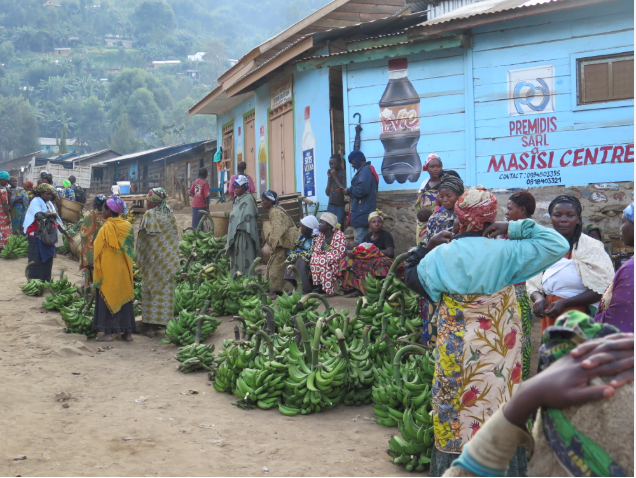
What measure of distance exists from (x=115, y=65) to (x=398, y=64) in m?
123

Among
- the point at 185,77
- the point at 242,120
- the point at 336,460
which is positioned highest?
the point at 185,77

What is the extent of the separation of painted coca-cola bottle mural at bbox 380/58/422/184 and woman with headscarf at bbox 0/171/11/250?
8.03 m

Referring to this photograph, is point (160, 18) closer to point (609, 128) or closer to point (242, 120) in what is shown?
point (242, 120)

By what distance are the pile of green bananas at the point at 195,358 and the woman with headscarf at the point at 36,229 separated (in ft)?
15.0

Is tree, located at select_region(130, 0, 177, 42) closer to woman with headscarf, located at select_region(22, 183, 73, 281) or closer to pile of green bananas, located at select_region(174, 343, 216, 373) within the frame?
woman with headscarf, located at select_region(22, 183, 73, 281)

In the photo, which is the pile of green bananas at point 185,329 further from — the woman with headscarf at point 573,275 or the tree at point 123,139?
the tree at point 123,139

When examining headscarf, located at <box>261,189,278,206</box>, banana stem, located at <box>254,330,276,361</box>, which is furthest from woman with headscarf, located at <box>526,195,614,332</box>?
headscarf, located at <box>261,189,278,206</box>

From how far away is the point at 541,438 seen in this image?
1353mm

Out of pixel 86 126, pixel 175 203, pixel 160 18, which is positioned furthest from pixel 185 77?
pixel 175 203

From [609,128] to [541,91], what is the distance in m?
0.97

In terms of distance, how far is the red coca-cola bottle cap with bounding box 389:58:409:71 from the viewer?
923 cm

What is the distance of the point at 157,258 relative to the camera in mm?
8031

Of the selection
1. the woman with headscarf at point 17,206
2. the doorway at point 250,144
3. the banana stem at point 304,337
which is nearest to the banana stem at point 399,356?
the banana stem at point 304,337

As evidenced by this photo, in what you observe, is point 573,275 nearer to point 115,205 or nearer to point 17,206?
point 115,205
